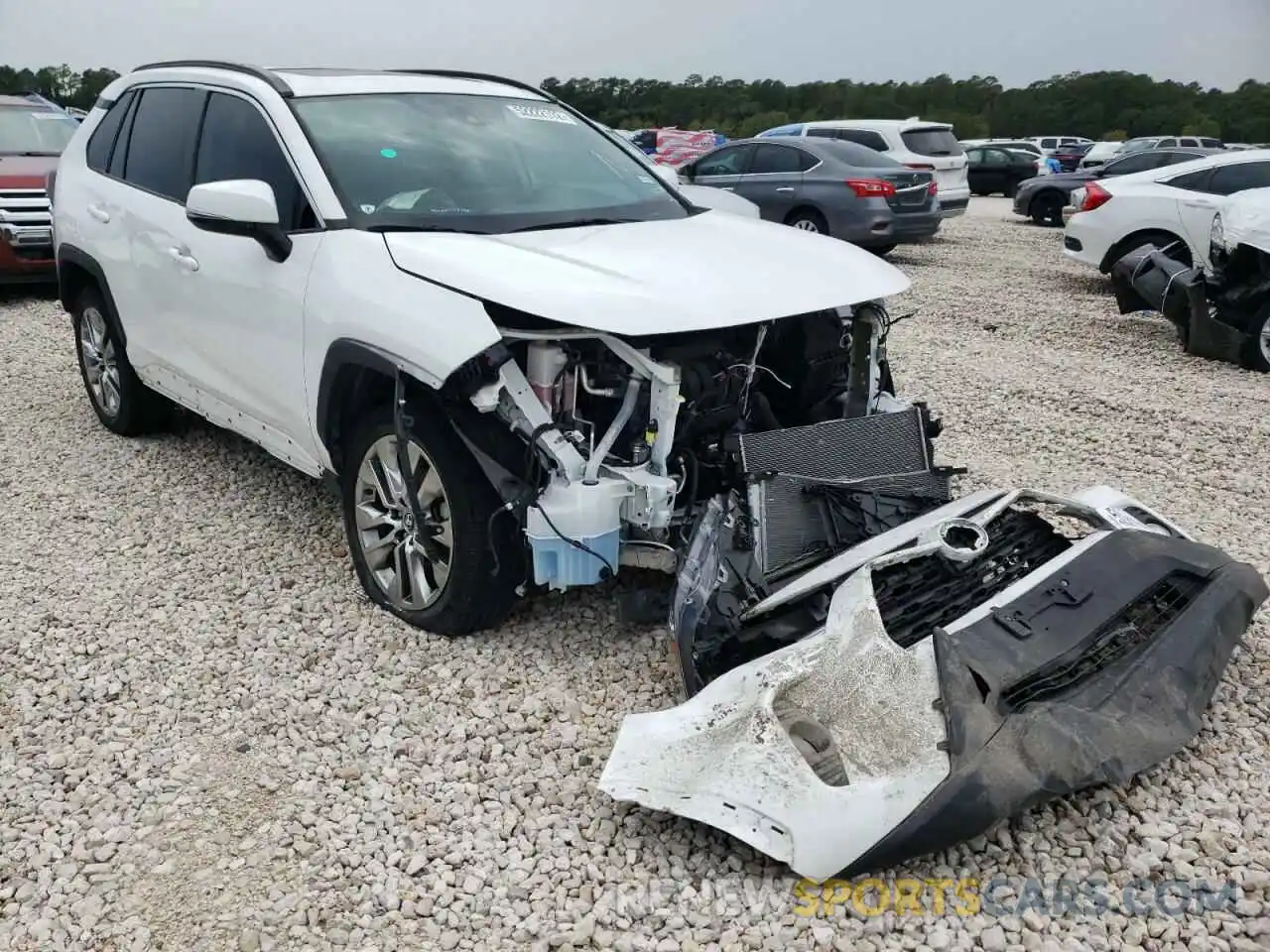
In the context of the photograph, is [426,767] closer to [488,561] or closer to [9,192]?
[488,561]

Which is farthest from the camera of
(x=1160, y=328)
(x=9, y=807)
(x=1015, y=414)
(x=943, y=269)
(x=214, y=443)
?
(x=943, y=269)

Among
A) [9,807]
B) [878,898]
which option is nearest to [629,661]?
[878,898]

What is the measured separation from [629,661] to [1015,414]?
3915 millimetres

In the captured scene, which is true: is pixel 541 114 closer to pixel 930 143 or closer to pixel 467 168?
pixel 467 168

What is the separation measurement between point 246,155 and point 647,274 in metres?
1.91

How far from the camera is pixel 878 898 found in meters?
2.48

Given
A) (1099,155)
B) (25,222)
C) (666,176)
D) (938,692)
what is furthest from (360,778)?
(1099,155)

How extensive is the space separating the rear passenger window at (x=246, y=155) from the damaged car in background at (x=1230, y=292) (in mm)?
6545

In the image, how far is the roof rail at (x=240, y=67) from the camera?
4.05 m

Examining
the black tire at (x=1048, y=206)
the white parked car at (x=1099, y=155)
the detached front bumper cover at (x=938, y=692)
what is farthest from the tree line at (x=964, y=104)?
the detached front bumper cover at (x=938, y=692)

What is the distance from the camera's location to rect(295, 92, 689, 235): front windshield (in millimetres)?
3689

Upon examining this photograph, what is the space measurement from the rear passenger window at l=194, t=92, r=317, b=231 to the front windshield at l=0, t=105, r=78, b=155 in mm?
7970

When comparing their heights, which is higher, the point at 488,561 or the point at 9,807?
the point at 488,561

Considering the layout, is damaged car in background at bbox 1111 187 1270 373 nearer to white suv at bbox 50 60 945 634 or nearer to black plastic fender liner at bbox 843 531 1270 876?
white suv at bbox 50 60 945 634
